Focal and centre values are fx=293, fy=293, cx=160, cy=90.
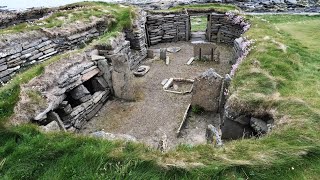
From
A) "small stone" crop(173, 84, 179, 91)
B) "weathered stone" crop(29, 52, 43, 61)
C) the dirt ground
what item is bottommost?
"small stone" crop(173, 84, 179, 91)

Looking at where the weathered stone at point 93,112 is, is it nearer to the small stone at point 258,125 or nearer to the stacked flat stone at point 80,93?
the stacked flat stone at point 80,93

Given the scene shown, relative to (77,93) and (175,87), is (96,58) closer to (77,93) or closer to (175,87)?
(77,93)

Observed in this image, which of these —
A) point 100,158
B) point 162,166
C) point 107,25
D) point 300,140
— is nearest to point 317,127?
point 300,140

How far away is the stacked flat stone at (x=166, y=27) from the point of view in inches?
846

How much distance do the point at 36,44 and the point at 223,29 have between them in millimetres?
13025

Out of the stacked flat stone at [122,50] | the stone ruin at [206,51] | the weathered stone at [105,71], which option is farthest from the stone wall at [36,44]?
the stone ruin at [206,51]

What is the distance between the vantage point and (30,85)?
402 inches

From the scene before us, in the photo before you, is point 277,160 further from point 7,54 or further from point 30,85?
point 7,54

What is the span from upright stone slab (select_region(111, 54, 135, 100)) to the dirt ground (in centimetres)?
39

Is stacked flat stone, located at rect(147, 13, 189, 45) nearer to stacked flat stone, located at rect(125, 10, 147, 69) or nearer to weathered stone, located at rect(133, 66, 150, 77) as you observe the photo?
stacked flat stone, located at rect(125, 10, 147, 69)

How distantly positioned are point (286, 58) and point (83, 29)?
34.3 feet

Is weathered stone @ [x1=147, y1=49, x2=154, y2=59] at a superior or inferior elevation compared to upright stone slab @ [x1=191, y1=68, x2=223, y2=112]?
inferior

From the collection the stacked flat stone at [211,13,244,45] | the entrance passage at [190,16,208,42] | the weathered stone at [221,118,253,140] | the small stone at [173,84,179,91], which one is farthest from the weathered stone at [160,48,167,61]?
the weathered stone at [221,118,253,140]

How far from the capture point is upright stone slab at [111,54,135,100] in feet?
43.0
